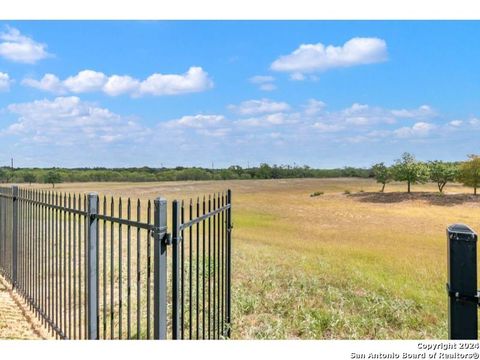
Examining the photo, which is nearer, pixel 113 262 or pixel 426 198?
pixel 113 262

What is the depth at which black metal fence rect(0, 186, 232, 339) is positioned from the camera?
2781 millimetres

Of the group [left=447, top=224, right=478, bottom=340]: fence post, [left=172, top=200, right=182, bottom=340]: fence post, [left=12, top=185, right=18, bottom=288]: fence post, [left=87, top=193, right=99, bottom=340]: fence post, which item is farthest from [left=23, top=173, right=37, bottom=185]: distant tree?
[left=447, top=224, right=478, bottom=340]: fence post

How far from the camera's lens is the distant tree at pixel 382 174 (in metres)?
56.3

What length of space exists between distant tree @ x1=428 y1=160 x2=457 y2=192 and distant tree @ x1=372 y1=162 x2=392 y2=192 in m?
5.86

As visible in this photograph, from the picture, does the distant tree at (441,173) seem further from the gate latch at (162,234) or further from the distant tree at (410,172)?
the gate latch at (162,234)

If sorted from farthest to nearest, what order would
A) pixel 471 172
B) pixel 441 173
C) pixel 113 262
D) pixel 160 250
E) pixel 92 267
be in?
1. pixel 441 173
2. pixel 471 172
3. pixel 113 262
4. pixel 92 267
5. pixel 160 250

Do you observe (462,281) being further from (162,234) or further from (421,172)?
(421,172)

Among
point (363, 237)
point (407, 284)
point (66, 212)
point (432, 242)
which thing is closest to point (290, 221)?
point (363, 237)

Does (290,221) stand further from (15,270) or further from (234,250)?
(15,270)

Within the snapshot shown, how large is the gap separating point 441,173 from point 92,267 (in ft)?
188

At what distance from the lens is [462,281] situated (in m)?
1.81

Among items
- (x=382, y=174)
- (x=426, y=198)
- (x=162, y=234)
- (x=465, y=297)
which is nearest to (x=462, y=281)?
(x=465, y=297)

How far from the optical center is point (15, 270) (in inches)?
241

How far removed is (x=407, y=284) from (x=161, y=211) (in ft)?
23.0
